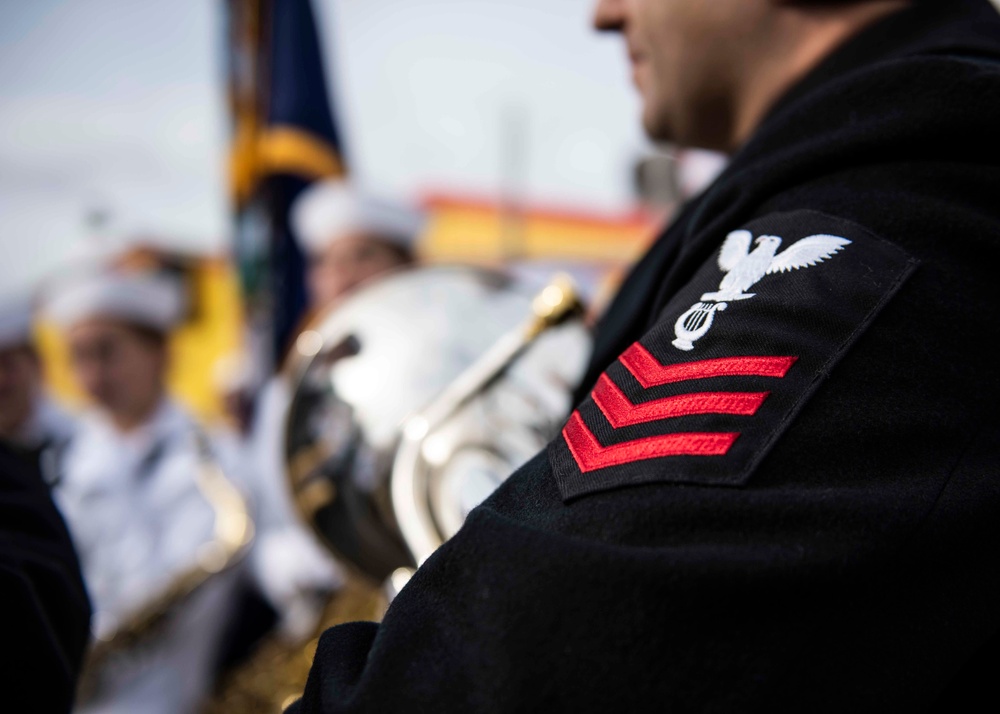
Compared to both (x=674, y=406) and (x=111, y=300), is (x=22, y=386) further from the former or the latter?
(x=674, y=406)

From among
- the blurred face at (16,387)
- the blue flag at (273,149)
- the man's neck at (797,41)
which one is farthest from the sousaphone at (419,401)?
the blue flag at (273,149)

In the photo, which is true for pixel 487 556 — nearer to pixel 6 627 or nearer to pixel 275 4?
pixel 6 627

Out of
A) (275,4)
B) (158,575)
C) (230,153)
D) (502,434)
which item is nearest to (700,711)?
(502,434)

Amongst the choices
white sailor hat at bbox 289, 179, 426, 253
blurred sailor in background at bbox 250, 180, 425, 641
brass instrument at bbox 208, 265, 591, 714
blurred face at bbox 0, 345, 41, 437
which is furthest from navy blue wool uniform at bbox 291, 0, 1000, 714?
blurred face at bbox 0, 345, 41, 437

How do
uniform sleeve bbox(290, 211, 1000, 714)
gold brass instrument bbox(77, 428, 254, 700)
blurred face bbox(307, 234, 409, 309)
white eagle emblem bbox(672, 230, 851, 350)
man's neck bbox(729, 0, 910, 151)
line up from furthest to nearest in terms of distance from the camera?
1. blurred face bbox(307, 234, 409, 309)
2. gold brass instrument bbox(77, 428, 254, 700)
3. man's neck bbox(729, 0, 910, 151)
4. white eagle emblem bbox(672, 230, 851, 350)
5. uniform sleeve bbox(290, 211, 1000, 714)

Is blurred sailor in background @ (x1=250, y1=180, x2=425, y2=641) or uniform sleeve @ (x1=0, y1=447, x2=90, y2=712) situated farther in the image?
blurred sailor in background @ (x1=250, y1=180, x2=425, y2=641)

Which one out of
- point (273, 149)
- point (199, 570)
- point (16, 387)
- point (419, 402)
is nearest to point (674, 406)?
point (419, 402)

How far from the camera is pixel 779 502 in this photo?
0.48m

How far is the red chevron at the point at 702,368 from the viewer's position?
53 cm

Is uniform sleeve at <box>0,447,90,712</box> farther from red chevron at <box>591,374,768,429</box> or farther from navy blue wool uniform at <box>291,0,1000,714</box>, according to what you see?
red chevron at <box>591,374,768,429</box>

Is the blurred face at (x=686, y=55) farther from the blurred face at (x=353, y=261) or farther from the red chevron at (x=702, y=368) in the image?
the blurred face at (x=353, y=261)

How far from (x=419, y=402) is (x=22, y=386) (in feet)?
10.7

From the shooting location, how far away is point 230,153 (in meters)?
4.84

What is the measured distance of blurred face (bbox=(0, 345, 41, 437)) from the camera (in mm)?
3680
